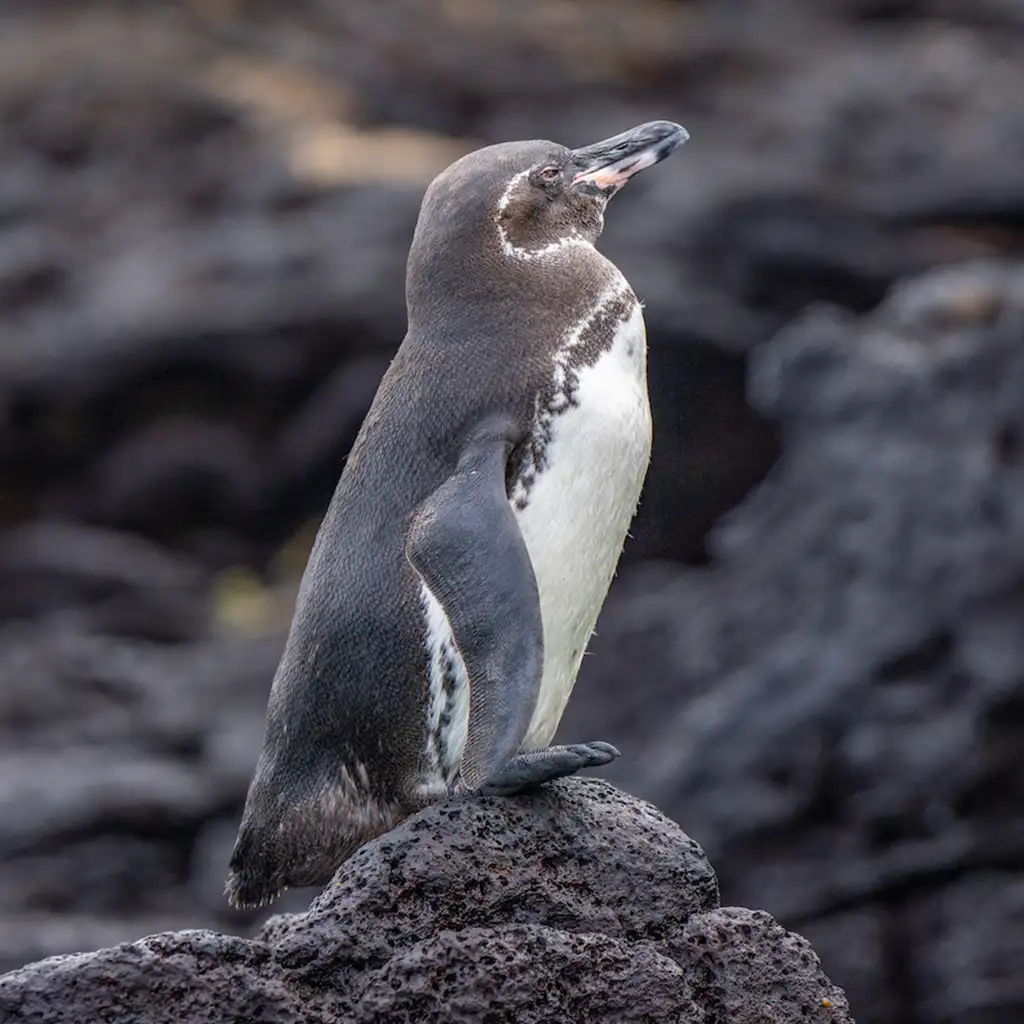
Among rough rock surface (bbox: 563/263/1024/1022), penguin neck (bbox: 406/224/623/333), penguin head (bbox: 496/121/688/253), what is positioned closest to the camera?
penguin neck (bbox: 406/224/623/333)

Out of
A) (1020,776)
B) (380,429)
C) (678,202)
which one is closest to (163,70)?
(678,202)

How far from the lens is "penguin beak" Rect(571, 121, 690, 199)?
4.59 metres

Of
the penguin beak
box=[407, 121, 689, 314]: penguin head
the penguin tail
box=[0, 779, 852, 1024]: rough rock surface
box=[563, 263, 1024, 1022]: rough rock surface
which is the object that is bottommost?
box=[0, 779, 852, 1024]: rough rock surface

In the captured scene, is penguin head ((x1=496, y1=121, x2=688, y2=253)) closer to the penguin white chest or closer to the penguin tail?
the penguin white chest

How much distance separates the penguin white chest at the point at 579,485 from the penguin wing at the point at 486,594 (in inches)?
6.0

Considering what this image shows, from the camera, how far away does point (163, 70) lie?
14523 millimetres

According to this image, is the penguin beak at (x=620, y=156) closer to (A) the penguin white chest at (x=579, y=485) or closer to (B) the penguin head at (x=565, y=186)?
(B) the penguin head at (x=565, y=186)

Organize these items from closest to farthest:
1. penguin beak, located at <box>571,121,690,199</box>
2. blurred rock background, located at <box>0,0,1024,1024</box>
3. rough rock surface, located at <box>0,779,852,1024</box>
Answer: rough rock surface, located at <box>0,779,852,1024</box> < penguin beak, located at <box>571,121,690,199</box> < blurred rock background, located at <box>0,0,1024,1024</box>

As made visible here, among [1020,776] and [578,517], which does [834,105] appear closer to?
[1020,776]

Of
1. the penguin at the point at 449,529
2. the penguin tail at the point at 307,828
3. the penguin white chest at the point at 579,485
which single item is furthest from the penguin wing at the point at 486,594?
the penguin tail at the point at 307,828

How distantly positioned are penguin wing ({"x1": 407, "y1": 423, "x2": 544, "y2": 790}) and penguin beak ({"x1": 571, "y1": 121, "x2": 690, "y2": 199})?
0.88 m

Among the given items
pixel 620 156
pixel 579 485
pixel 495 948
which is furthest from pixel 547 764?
pixel 620 156

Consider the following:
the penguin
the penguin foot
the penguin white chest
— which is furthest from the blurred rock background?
the penguin foot

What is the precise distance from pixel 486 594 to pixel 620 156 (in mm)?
1331
